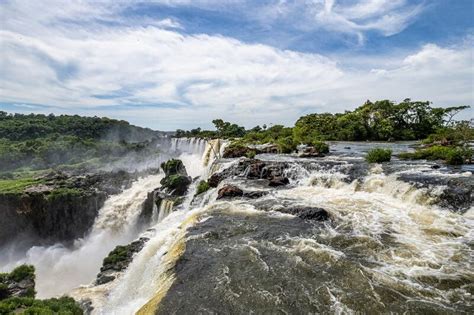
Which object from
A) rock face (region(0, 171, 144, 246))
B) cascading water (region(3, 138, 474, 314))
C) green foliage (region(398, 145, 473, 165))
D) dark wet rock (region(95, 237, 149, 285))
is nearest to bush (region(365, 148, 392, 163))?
green foliage (region(398, 145, 473, 165))

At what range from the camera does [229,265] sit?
9.85 metres

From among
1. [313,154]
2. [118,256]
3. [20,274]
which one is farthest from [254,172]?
[20,274]

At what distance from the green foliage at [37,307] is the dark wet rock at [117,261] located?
3891 mm

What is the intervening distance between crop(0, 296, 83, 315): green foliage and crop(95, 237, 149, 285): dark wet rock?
12.8 feet

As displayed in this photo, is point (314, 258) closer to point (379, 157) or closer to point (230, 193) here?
point (230, 193)

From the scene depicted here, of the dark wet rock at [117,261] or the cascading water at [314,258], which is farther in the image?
the dark wet rock at [117,261]

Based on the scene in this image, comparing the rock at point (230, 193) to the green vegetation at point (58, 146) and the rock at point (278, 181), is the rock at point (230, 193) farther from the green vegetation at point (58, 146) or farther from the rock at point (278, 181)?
the green vegetation at point (58, 146)

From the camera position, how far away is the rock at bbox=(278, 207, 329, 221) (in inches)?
531

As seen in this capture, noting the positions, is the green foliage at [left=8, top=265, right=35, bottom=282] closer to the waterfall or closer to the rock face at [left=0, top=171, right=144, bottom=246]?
the waterfall

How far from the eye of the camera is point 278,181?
20.2m

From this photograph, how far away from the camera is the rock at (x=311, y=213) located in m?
13.5

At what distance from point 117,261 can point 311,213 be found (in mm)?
8323

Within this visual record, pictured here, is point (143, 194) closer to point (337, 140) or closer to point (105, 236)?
point (105, 236)

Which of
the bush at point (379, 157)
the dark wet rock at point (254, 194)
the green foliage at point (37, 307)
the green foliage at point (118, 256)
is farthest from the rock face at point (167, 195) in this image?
the green foliage at point (37, 307)
